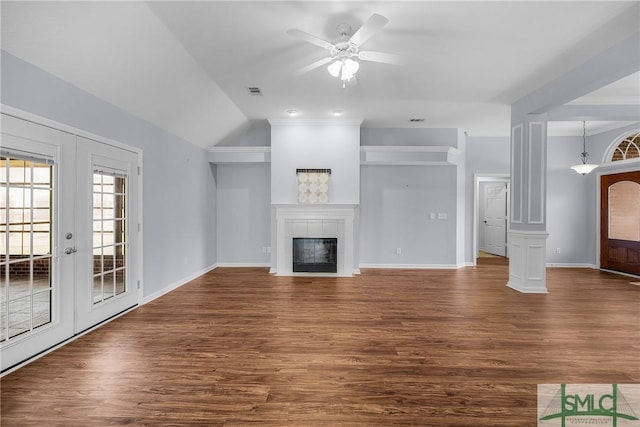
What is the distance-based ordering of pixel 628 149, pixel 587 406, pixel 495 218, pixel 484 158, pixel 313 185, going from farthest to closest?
1. pixel 495 218
2. pixel 484 158
3. pixel 628 149
4. pixel 313 185
5. pixel 587 406

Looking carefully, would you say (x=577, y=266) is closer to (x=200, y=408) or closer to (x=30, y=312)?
(x=200, y=408)

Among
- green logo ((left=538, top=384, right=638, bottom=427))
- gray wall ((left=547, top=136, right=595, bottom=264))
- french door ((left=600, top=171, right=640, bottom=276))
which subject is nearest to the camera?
green logo ((left=538, top=384, right=638, bottom=427))

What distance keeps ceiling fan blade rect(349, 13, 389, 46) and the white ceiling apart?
0.26 m

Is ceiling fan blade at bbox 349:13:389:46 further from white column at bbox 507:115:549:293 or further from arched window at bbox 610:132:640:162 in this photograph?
arched window at bbox 610:132:640:162

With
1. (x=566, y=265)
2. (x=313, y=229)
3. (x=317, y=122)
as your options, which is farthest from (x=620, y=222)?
(x=317, y=122)

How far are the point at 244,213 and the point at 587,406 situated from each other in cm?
578

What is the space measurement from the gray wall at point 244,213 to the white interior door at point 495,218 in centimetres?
659

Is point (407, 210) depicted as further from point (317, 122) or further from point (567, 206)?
point (567, 206)

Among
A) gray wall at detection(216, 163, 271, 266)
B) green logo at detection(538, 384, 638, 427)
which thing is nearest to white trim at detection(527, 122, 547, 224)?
green logo at detection(538, 384, 638, 427)

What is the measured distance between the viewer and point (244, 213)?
6488 millimetres

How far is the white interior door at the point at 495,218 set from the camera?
8.52 m

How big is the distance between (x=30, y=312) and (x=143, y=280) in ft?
4.87

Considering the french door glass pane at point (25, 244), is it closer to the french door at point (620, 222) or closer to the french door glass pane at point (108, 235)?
the french door glass pane at point (108, 235)

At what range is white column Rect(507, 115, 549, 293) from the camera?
4.55 m
